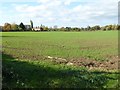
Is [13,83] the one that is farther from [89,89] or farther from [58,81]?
[89,89]

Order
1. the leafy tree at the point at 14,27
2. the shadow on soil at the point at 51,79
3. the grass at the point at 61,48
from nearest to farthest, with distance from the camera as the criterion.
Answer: the shadow on soil at the point at 51,79 < the grass at the point at 61,48 < the leafy tree at the point at 14,27

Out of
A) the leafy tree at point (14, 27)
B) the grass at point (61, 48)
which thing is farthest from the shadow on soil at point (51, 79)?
the leafy tree at point (14, 27)

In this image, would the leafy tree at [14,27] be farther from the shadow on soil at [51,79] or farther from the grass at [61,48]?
the shadow on soil at [51,79]

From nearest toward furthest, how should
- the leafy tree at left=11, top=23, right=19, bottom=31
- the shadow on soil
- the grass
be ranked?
the shadow on soil, the grass, the leafy tree at left=11, top=23, right=19, bottom=31

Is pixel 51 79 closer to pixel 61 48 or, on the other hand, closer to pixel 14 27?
pixel 61 48

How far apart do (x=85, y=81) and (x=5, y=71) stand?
353 cm

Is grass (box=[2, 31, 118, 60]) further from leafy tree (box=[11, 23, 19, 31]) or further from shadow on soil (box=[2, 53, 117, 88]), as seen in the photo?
leafy tree (box=[11, 23, 19, 31])

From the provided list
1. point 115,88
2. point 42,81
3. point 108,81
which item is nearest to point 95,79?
point 108,81

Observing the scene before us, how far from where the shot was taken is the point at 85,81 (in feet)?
39.7

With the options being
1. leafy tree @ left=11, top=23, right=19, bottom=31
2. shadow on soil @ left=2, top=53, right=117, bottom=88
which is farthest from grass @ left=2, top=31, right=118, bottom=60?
leafy tree @ left=11, top=23, right=19, bottom=31

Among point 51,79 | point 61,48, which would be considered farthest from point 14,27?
point 51,79

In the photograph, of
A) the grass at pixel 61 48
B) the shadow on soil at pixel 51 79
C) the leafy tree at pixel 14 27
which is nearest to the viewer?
the shadow on soil at pixel 51 79

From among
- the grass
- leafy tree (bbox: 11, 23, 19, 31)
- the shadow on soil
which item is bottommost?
the grass

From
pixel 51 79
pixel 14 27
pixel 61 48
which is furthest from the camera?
pixel 14 27
